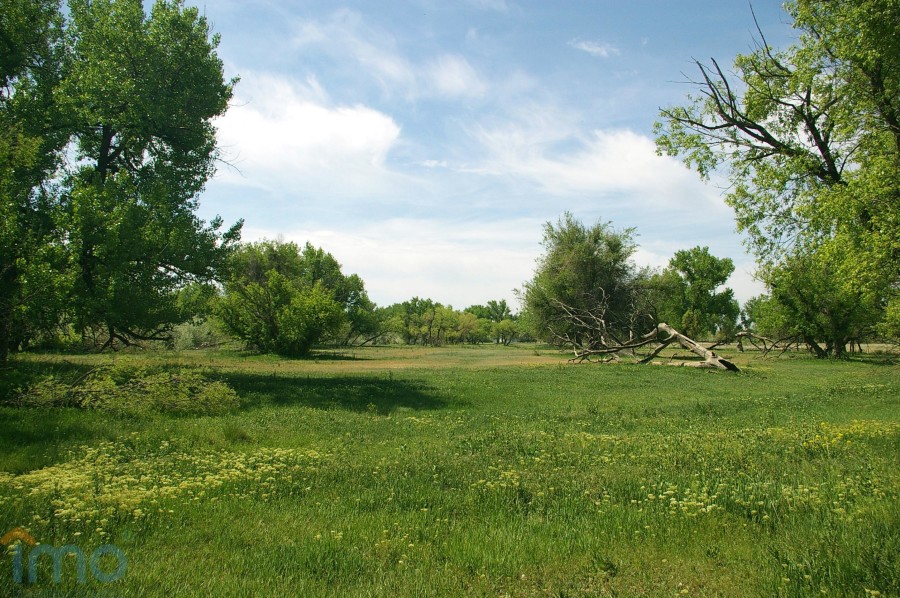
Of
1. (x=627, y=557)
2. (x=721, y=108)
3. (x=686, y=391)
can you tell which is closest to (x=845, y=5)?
(x=721, y=108)

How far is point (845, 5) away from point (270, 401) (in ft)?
74.4

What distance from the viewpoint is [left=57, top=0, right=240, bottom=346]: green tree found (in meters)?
18.6

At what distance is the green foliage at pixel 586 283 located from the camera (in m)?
62.4

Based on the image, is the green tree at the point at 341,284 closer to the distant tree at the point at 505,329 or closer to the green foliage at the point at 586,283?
the green foliage at the point at 586,283

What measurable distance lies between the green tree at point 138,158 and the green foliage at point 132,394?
3.23 m

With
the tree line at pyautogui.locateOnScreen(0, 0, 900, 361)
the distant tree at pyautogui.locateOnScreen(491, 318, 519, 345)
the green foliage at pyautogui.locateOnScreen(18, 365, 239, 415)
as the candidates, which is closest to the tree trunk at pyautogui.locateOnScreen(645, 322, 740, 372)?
the tree line at pyautogui.locateOnScreen(0, 0, 900, 361)

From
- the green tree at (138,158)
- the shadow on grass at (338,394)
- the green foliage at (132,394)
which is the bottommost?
the shadow on grass at (338,394)

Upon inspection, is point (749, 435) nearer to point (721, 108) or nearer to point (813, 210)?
point (813, 210)

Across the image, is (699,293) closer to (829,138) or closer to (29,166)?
(829,138)

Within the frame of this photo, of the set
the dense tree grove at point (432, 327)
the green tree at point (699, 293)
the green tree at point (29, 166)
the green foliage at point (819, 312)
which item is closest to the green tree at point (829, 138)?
the green tree at point (29, 166)

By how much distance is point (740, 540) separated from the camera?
19.9ft

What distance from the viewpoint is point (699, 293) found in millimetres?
92188

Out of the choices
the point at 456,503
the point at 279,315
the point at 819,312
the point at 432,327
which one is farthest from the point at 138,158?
the point at 432,327

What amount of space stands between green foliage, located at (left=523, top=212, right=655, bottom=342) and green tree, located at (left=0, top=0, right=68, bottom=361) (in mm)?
50598
